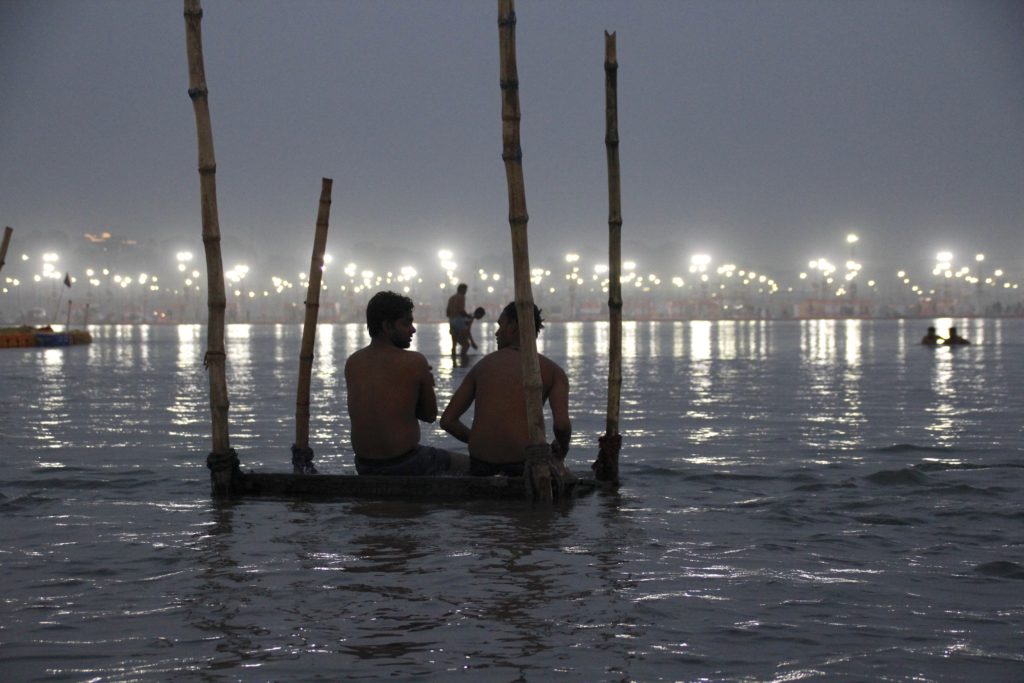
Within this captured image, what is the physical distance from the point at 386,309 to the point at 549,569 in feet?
8.41

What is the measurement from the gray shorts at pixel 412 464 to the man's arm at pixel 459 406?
0.24 meters

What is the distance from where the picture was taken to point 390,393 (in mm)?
8625

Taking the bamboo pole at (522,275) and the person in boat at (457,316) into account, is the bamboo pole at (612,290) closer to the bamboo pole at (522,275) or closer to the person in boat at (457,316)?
the bamboo pole at (522,275)

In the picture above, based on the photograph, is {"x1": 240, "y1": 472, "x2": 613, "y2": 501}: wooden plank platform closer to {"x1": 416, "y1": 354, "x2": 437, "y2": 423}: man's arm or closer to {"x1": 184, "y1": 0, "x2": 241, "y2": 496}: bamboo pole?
{"x1": 184, "y1": 0, "x2": 241, "y2": 496}: bamboo pole

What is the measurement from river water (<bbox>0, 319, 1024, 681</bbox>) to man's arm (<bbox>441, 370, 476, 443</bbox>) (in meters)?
0.51

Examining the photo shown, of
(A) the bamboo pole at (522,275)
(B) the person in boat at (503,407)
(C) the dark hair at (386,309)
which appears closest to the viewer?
(A) the bamboo pole at (522,275)

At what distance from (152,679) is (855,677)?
244 centimetres

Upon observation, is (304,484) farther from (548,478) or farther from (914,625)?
(914,625)

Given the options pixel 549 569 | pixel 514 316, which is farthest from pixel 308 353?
pixel 549 569

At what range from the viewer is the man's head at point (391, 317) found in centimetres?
857

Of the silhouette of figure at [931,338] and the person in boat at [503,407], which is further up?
the person in boat at [503,407]

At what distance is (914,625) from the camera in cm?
539

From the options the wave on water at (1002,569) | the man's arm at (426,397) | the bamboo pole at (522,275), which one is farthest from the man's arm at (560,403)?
the wave on water at (1002,569)

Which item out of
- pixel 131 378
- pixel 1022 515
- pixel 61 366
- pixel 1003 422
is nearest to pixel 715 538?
pixel 1022 515
